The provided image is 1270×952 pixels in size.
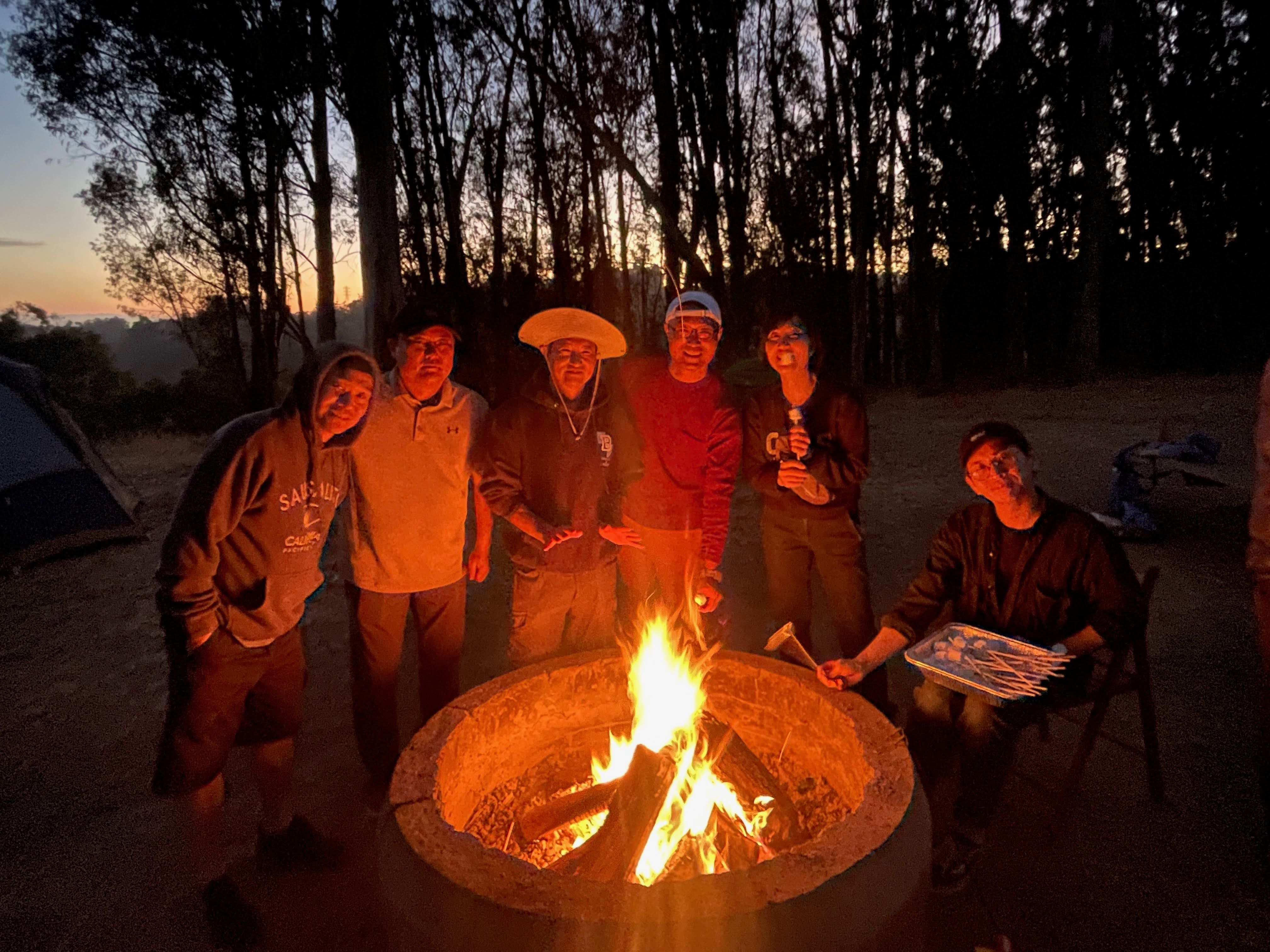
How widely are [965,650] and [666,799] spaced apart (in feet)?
4.04

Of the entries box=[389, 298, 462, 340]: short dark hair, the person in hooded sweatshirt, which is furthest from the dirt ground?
box=[389, 298, 462, 340]: short dark hair

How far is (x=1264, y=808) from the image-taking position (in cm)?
270

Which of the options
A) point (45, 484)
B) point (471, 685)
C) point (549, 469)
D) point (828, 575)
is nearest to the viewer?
point (549, 469)

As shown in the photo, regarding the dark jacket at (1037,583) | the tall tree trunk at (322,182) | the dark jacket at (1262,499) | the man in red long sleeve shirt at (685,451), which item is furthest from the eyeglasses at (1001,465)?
the tall tree trunk at (322,182)

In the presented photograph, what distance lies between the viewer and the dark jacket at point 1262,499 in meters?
2.31

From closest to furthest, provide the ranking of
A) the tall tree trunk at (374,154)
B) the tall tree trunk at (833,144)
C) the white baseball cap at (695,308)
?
the white baseball cap at (695,308) < the tall tree trunk at (374,154) < the tall tree trunk at (833,144)

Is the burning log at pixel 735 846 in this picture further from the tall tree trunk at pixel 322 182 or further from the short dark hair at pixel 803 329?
the tall tree trunk at pixel 322 182

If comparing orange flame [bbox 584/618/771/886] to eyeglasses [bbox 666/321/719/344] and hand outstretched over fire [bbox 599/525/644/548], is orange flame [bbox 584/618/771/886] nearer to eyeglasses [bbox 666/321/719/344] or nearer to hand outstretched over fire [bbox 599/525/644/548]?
hand outstretched over fire [bbox 599/525/644/548]

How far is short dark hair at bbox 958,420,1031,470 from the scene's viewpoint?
8.38ft

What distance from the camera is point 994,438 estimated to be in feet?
8.38

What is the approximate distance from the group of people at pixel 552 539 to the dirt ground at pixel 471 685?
0.29 meters

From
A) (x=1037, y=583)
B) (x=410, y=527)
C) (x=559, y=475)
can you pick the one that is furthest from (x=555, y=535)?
(x=1037, y=583)

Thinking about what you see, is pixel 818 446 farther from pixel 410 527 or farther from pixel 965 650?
pixel 410 527

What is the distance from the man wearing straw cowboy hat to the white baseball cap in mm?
301
